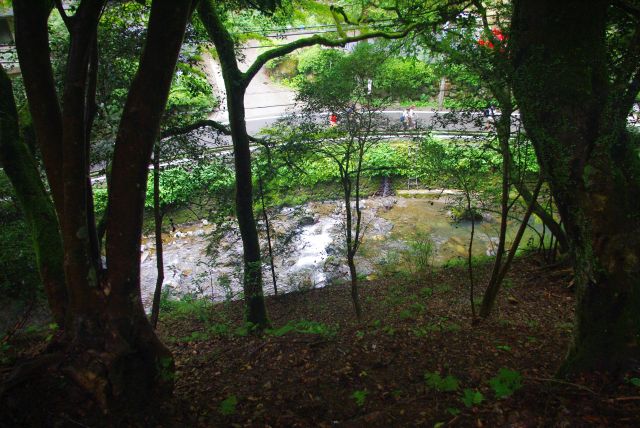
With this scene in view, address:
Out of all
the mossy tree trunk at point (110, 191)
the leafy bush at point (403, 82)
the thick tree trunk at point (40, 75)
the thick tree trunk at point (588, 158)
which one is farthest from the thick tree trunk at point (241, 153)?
the thick tree trunk at point (588, 158)

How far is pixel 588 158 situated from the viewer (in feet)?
12.5

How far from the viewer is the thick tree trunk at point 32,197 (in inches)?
181

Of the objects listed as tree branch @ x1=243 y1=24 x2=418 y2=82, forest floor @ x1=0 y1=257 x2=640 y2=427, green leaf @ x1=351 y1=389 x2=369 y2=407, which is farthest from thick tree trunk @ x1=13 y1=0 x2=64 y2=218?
tree branch @ x1=243 y1=24 x2=418 y2=82

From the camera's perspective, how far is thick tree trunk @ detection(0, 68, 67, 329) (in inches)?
181

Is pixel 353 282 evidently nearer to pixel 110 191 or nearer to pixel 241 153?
pixel 241 153

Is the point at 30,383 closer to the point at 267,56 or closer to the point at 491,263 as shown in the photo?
the point at 267,56

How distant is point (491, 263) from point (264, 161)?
7.33m

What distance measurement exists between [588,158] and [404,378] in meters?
3.11

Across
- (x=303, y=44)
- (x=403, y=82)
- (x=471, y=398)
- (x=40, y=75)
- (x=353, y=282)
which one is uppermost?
(x=303, y=44)

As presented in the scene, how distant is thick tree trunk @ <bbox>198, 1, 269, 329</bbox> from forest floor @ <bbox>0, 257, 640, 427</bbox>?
0.96m

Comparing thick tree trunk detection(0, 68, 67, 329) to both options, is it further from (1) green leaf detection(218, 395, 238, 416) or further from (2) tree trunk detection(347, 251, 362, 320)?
(2) tree trunk detection(347, 251, 362, 320)

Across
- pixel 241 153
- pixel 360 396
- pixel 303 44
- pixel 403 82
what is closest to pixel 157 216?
pixel 241 153

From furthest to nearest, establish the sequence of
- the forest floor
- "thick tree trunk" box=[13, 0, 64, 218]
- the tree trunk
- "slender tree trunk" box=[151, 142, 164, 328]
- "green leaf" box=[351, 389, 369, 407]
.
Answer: the tree trunk → "slender tree trunk" box=[151, 142, 164, 328] → "green leaf" box=[351, 389, 369, 407] → the forest floor → "thick tree trunk" box=[13, 0, 64, 218]

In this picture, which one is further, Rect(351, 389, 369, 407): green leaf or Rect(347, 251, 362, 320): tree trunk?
Rect(347, 251, 362, 320): tree trunk
